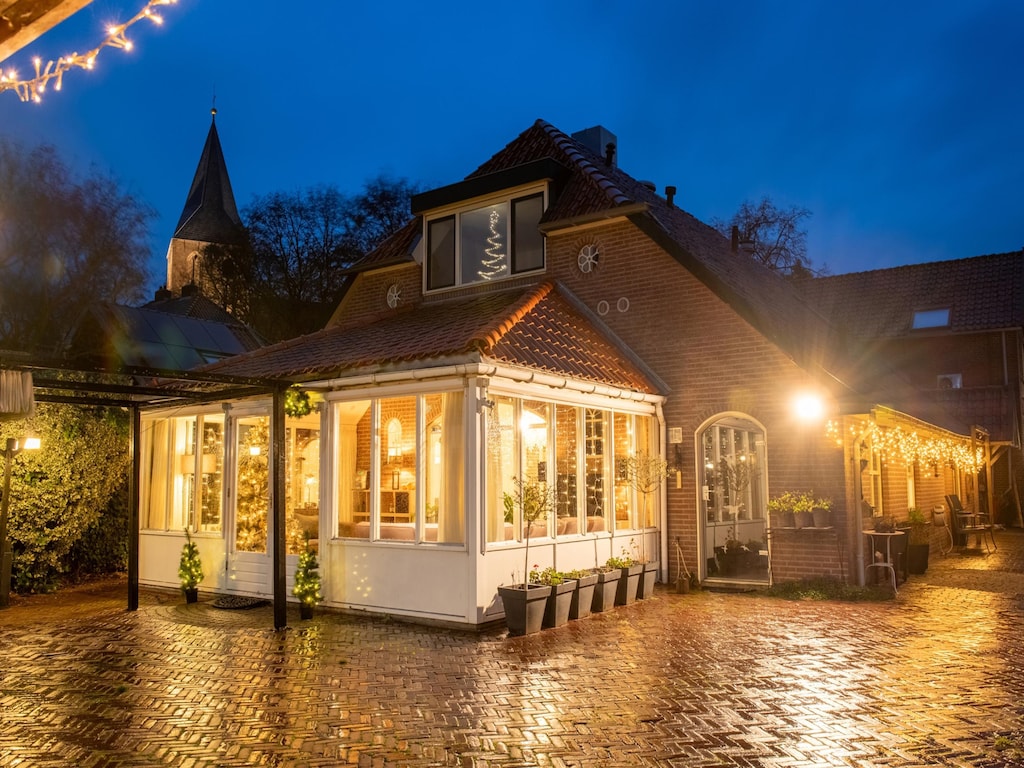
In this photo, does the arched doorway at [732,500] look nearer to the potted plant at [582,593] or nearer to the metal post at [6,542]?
the potted plant at [582,593]

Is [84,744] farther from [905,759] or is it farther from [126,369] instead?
[905,759]

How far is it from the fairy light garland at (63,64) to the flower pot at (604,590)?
8.24m

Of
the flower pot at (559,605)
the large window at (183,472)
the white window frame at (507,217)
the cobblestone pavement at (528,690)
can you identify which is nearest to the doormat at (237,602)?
the cobblestone pavement at (528,690)

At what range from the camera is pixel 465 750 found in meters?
5.21

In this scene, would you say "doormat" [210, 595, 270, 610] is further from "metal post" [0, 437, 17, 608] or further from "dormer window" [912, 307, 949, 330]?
"dormer window" [912, 307, 949, 330]

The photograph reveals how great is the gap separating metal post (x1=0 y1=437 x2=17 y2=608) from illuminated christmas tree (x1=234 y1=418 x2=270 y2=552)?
10.4 feet

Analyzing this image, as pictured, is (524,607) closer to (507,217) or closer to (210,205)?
(507,217)

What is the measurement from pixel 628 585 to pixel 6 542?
858 cm

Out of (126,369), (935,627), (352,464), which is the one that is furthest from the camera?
(352,464)

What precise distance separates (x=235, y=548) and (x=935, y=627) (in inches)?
344

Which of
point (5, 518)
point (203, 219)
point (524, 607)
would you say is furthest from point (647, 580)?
point (203, 219)

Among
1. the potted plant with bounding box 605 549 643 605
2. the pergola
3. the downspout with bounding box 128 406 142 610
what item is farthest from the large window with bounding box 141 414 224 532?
the potted plant with bounding box 605 549 643 605

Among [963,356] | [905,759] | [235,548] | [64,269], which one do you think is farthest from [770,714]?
[64,269]

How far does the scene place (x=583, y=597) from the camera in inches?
392
